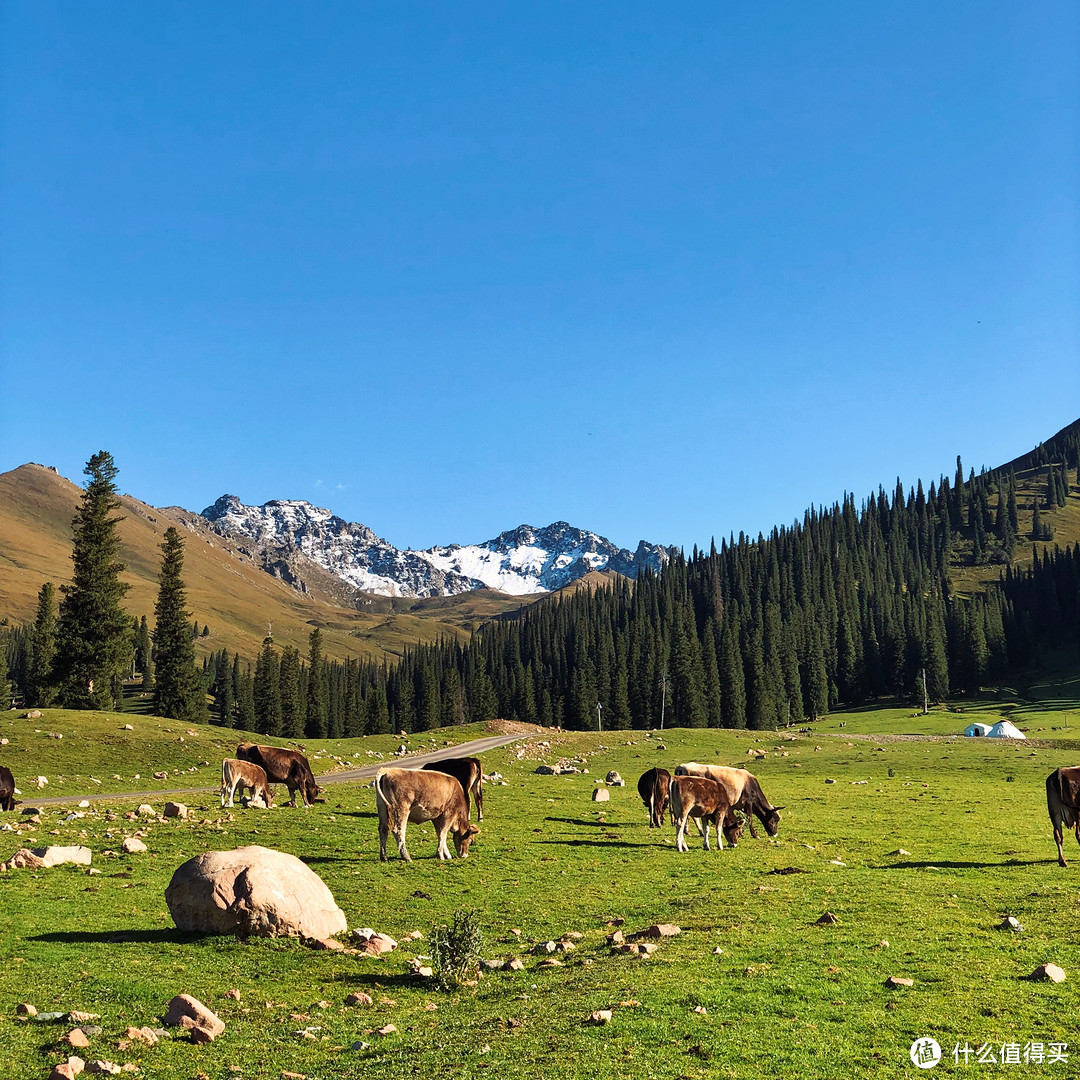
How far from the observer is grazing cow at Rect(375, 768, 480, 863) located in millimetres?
22817

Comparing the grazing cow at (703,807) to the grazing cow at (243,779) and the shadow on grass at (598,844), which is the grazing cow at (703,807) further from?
the grazing cow at (243,779)

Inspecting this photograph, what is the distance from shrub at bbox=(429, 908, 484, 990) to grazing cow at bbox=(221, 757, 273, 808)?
21508mm

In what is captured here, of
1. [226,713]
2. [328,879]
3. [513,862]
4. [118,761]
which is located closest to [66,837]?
[328,879]

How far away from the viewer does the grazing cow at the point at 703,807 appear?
2608 centimetres

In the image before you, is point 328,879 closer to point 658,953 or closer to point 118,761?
point 658,953

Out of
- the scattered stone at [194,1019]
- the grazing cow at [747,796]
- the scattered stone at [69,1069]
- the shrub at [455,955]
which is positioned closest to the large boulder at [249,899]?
the shrub at [455,955]

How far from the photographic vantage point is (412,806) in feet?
75.5

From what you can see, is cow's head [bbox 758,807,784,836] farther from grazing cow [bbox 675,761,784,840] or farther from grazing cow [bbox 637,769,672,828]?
grazing cow [bbox 637,769,672,828]

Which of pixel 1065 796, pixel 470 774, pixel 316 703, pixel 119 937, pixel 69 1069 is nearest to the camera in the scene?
pixel 69 1069

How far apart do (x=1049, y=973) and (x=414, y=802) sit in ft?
51.0

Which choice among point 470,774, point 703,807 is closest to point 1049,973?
point 703,807

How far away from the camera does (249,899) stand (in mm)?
15367

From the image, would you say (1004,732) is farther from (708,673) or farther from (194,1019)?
(194,1019)

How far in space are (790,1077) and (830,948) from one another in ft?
18.8
